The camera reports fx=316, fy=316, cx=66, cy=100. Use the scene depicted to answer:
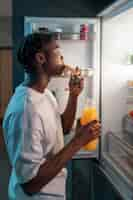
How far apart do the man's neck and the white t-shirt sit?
2 centimetres

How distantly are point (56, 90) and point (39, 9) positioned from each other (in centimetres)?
55

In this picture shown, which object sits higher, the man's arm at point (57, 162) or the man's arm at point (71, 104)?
the man's arm at point (71, 104)

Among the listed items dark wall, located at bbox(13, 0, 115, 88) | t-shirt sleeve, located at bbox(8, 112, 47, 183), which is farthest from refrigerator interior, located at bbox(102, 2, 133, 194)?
t-shirt sleeve, located at bbox(8, 112, 47, 183)

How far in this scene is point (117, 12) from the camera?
181 cm

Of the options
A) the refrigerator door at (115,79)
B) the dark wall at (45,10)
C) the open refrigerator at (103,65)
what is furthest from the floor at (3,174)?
the dark wall at (45,10)

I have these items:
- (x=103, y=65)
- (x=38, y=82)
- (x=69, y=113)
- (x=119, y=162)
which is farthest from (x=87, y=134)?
(x=103, y=65)

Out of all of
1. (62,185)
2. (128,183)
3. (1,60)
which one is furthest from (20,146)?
(1,60)

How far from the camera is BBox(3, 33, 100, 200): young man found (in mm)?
973

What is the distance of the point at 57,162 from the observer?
3.19 feet

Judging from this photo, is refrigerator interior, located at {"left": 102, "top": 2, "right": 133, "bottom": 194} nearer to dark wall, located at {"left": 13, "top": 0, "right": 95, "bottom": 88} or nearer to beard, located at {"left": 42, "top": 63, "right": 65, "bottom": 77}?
dark wall, located at {"left": 13, "top": 0, "right": 95, "bottom": 88}

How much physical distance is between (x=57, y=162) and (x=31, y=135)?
12 cm

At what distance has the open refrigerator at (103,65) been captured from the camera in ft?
6.73

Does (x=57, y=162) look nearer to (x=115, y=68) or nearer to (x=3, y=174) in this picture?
(x=115, y=68)

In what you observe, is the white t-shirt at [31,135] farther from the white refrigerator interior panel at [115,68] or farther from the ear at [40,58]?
the white refrigerator interior panel at [115,68]
